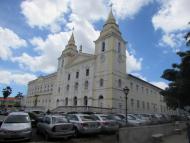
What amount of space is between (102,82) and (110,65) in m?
4.14

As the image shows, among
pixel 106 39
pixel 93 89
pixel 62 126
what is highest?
pixel 106 39

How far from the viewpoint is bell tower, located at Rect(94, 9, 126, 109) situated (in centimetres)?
4059

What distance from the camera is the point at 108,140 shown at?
12773 mm

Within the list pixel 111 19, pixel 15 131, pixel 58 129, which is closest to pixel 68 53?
pixel 111 19

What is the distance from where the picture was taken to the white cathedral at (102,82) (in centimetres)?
4109

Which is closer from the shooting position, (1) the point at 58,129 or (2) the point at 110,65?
(1) the point at 58,129

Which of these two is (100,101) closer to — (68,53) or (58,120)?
(68,53)

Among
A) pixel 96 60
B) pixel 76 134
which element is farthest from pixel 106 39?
pixel 76 134

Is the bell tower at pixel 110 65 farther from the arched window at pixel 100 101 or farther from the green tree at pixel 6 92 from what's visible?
the green tree at pixel 6 92

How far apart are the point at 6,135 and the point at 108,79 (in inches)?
1250

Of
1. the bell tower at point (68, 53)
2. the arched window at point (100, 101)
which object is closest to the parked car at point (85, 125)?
the arched window at point (100, 101)

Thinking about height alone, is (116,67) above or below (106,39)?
below

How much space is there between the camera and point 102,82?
4322 centimetres

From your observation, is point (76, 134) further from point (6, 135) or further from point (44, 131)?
point (6, 135)
